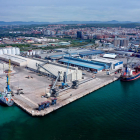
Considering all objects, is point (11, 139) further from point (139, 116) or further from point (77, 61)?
point (77, 61)

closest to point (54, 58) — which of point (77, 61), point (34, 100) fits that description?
point (77, 61)

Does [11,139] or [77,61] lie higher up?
[77,61]

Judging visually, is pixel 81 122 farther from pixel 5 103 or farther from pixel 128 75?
pixel 128 75

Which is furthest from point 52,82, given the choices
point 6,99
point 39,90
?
point 6,99

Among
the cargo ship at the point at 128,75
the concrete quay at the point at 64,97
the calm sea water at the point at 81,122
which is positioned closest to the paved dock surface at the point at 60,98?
the concrete quay at the point at 64,97

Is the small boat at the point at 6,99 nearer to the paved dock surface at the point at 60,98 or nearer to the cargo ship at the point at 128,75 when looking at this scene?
the paved dock surface at the point at 60,98

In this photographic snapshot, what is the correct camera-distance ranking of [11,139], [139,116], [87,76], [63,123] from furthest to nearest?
[87,76] → [139,116] → [63,123] → [11,139]
